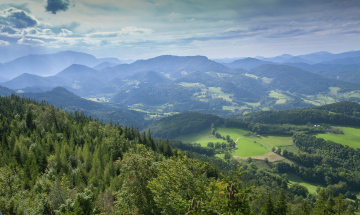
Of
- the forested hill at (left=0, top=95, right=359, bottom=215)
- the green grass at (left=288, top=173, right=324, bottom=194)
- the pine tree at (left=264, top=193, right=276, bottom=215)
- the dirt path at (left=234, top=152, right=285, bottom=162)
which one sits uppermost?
the forested hill at (left=0, top=95, right=359, bottom=215)

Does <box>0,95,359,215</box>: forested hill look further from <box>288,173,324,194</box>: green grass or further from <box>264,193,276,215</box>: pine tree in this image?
<box>288,173,324,194</box>: green grass

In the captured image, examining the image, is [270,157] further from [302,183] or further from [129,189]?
[129,189]

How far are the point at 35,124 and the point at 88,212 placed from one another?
268 ft

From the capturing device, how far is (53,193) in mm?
27141

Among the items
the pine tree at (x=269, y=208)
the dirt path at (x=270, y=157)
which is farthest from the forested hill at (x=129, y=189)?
the dirt path at (x=270, y=157)

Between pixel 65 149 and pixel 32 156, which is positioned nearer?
pixel 32 156

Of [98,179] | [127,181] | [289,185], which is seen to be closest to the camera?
[127,181]

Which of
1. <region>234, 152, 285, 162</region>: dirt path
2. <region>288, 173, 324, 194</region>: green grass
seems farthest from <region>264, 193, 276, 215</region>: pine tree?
<region>234, 152, 285, 162</region>: dirt path

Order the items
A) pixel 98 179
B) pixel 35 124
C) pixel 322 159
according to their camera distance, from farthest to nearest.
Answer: pixel 322 159 < pixel 35 124 < pixel 98 179

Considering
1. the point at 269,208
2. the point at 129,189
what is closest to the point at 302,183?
the point at 269,208

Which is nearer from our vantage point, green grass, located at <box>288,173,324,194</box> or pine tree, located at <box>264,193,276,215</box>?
pine tree, located at <box>264,193,276,215</box>

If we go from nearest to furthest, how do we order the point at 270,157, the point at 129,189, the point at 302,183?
the point at 129,189, the point at 302,183, the point at 270,157

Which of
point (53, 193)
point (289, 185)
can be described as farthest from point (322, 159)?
point (53, 193)

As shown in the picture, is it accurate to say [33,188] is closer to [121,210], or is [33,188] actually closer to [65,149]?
[121,210]
